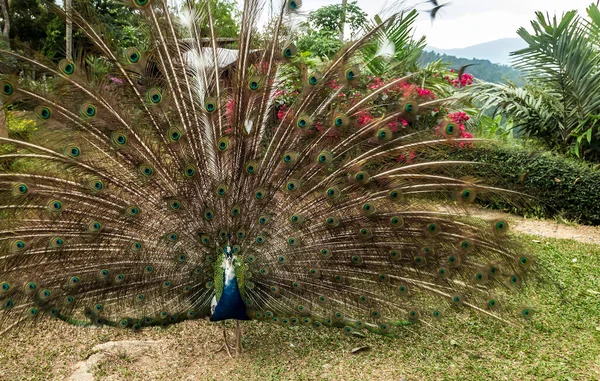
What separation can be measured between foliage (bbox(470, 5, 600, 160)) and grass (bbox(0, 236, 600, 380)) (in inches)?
234

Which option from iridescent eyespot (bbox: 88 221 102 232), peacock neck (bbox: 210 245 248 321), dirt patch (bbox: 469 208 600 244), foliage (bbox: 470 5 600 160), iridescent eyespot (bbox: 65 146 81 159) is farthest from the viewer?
foliage (bbox: 470 5 600 160)

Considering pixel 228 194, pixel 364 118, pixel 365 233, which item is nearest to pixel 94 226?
pixel 228 194

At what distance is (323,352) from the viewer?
430cm

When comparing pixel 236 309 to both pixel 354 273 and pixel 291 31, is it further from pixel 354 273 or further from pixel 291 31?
pixel 291 31

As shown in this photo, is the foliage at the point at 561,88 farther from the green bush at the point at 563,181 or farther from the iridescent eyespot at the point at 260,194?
the iridescent eyespot at the point at 260,194

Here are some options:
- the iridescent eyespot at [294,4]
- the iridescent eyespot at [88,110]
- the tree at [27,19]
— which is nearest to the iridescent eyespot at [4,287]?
the iridescent eyespot at [88,110]

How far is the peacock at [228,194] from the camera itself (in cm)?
342

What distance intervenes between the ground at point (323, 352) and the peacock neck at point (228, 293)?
632 millimetres

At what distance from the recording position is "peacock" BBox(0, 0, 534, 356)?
342 cm

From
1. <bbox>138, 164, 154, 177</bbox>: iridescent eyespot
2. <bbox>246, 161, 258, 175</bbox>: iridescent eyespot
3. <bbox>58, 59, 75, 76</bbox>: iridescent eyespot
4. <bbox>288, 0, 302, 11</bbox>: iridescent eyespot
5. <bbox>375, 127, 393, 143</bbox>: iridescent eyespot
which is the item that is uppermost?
<bbox>288, 0, 302, 11</bbox>: iridescent eyespot

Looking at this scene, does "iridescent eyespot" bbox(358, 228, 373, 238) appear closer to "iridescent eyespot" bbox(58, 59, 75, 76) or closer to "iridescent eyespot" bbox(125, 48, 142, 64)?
"iridescent eyespot" bbox(125, 48, 142, 64)

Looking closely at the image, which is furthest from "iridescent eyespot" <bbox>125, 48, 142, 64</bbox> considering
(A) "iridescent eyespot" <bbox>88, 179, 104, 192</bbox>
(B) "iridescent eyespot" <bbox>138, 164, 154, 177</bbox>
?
(A) "iridescent eyespot" <bbox>88, 179, 104, 192</bbox>

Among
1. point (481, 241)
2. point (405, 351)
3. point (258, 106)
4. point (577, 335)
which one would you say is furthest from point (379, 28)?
point (577, 335)

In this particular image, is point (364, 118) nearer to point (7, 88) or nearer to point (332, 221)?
point (332, 221)
